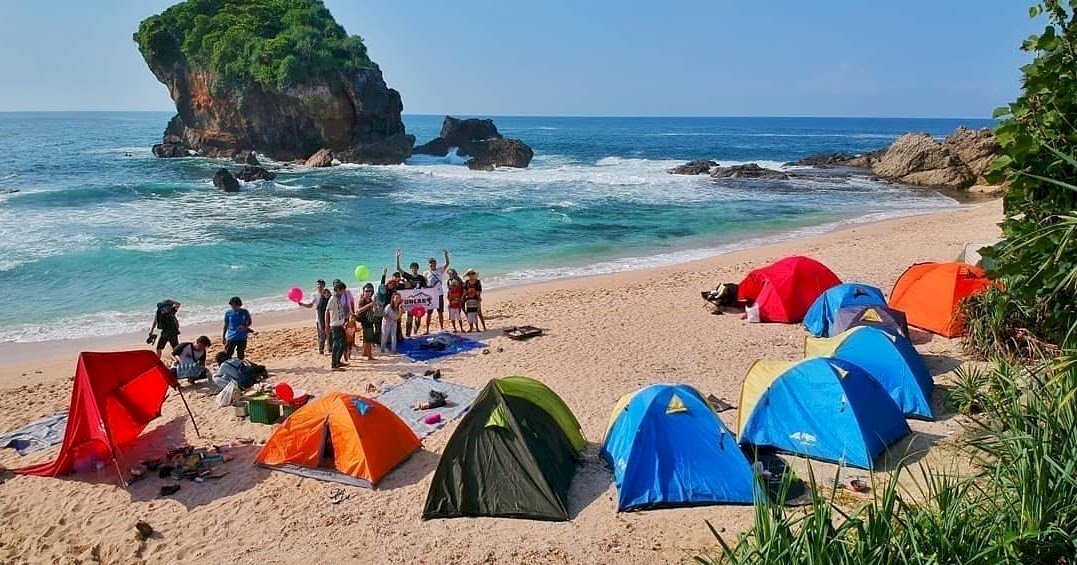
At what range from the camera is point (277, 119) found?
179ft

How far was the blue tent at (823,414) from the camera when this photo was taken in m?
8.18

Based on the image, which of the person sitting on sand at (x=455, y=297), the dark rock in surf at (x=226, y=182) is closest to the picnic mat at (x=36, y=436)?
the person sitting on sand at (x=455, y=297)

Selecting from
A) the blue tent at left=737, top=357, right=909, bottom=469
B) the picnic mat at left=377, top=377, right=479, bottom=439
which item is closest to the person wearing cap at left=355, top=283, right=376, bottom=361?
the picnic mat at left=377, top=377, right=479, bottom=439

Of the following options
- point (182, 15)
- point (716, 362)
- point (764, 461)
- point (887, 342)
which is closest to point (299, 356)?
point (716, 362)

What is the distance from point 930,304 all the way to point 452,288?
349 inches

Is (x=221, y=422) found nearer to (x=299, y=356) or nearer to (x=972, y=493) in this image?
(x=299, y=356)

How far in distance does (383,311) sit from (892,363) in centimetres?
809

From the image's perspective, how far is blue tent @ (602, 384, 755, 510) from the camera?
24.4ft

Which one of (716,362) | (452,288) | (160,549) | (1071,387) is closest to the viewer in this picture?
(1071,387)

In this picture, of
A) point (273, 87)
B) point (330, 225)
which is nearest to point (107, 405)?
point (330, 225)

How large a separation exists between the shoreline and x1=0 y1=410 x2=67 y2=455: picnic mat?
312cm

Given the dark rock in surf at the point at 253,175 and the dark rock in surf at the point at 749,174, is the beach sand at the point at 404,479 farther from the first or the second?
the dark rock in surf at the point at 749,174

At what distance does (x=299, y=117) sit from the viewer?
54156 millimetres

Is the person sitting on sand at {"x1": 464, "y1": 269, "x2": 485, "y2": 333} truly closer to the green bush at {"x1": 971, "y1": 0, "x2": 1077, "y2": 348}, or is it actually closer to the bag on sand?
the bag on sand
